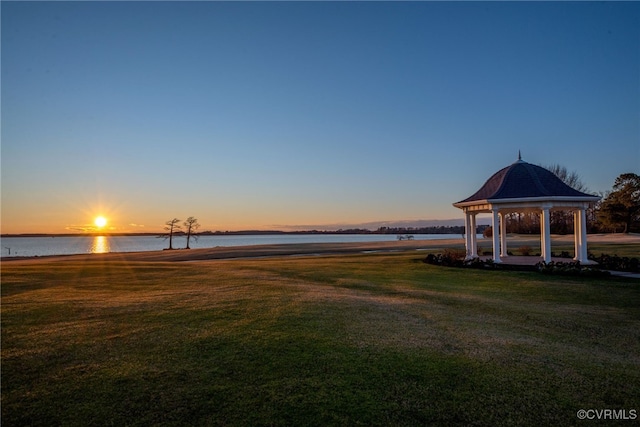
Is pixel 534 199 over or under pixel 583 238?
over

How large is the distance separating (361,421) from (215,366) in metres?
2.20

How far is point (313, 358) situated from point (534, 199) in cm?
1594

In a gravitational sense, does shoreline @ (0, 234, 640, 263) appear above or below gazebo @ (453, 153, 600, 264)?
below

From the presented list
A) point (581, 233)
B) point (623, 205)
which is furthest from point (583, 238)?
point (623, 205)

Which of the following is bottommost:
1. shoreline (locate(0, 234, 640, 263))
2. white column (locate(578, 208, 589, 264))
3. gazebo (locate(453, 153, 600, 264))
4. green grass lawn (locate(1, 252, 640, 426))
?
shoreline (locate(0, 234, 640, 263))

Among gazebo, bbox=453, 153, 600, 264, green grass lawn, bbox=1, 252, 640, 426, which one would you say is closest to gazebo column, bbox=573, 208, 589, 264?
gazebo, bbox=453, 153, 600, 264

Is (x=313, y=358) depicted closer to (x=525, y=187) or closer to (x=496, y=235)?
(x=496, y=235)

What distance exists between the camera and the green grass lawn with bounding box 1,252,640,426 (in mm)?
4020

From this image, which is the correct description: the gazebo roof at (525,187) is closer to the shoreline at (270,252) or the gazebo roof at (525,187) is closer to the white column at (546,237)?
the white column at (546,237)

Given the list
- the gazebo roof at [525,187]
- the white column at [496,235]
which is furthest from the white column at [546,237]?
the white column at [496,235]

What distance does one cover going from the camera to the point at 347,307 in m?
8.84

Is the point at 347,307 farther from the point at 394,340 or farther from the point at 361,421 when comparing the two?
the point at 361,421

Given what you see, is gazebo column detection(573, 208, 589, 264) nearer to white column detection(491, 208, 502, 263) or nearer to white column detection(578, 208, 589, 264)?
white column detection(578, 208, 589, 264)

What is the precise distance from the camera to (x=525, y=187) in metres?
18.5
